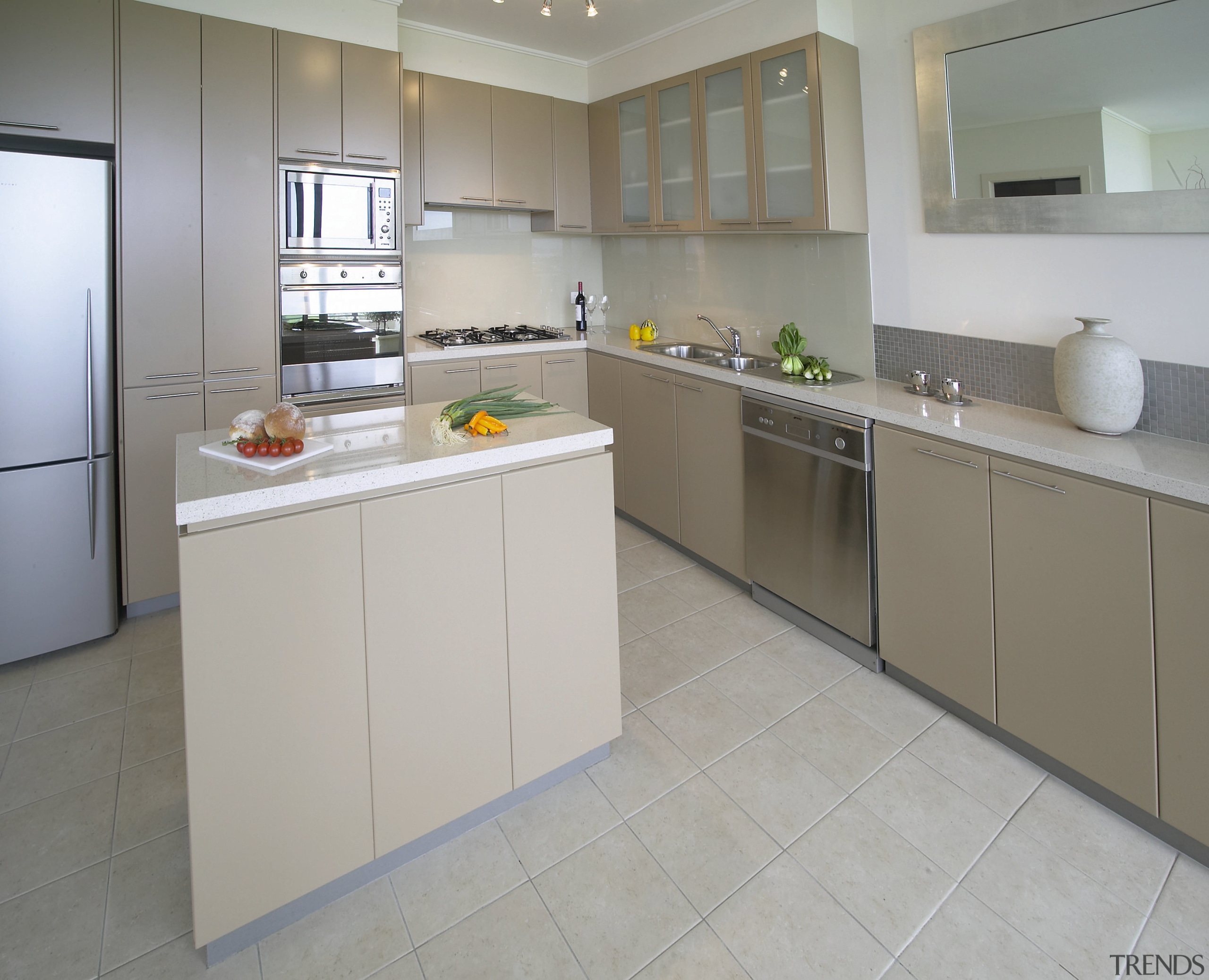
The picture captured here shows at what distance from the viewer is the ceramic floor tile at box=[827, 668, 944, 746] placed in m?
2.33

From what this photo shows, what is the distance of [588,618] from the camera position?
2057 millimetres

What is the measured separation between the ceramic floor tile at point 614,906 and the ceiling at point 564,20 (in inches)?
139

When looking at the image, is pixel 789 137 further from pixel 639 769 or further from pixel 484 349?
pixel 639 769

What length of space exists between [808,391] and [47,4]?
3.24 m

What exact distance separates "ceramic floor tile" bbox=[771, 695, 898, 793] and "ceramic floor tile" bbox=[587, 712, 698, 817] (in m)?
0.37

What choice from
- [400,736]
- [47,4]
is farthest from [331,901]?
[47,4]

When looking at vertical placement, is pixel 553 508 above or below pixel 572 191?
below

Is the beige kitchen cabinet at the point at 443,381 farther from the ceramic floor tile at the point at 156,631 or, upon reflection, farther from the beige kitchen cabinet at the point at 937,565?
the beige kitchen cabinet at the point at 937,565

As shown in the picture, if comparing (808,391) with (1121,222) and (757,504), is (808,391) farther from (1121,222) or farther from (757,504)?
(1121,222)

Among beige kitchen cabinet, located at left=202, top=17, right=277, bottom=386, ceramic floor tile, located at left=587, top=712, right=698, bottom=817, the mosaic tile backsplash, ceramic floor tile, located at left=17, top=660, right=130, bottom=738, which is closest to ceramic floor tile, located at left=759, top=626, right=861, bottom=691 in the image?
ceramic floor tile, located at left=587, top=712, right=698, bottom=817

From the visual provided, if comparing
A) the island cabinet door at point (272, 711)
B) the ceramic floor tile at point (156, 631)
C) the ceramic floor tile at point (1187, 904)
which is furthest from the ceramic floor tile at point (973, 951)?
the ceramic floor tile at point (156, 631)

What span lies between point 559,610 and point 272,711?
0.76m

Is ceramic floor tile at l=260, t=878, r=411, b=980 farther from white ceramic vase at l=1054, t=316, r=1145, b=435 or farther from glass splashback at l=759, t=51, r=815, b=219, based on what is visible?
glass splashback at l=759, t=51, r=815, b=219

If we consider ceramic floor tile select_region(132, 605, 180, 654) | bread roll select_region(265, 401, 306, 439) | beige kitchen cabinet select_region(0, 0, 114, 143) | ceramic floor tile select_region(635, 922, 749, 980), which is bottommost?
ceramic floor tile select_region(635, 922, 749, 980)
